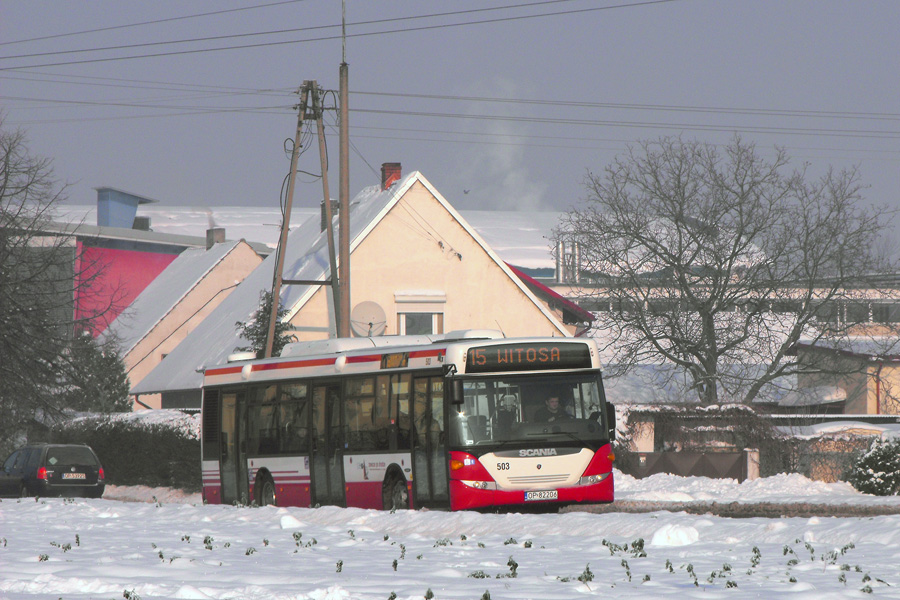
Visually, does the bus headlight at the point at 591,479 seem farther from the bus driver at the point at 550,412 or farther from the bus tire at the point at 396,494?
the bus tire at the point at 396,494

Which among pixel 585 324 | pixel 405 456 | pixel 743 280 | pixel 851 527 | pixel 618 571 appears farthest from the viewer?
pixel 585 324

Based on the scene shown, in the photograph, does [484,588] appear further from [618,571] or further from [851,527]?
[851,527]

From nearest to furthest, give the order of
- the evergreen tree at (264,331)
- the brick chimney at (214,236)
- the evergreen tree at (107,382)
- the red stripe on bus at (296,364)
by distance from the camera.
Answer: the red stripe on bus at (296,364) < the evergreen tree at (264,331) < the evergreen tree at (107,382) < the brick chimney at (214,236)

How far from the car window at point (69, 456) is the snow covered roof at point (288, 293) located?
9.25 meters

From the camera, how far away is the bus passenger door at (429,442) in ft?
63.1

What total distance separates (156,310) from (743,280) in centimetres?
3193

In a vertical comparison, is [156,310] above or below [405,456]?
above

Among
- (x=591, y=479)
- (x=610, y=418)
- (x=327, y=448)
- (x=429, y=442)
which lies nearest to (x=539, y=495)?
(x=591, y=479)

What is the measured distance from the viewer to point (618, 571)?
1049cm

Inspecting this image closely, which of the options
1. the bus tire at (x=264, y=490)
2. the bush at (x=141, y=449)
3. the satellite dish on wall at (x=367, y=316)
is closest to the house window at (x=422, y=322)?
the satellite dish on wall at (x=367, y=316)

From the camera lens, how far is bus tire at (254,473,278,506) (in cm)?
2384

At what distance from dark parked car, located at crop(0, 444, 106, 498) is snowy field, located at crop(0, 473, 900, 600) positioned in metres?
12.5

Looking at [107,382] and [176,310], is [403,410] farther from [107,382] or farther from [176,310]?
[176,310]

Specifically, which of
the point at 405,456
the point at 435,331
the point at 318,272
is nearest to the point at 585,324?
the point at 435,331
